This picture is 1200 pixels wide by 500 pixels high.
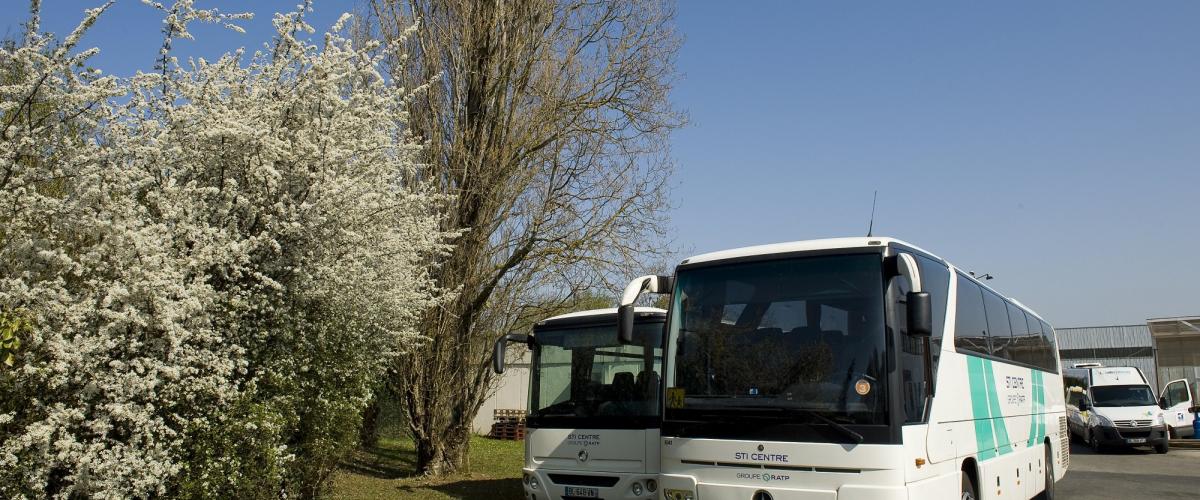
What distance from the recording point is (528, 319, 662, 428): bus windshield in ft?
34.2

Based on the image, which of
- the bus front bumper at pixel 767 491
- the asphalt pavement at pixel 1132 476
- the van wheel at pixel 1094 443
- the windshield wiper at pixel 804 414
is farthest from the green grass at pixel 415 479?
the van wheel at pixel 1094 443

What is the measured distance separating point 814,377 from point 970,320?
347 centimetres

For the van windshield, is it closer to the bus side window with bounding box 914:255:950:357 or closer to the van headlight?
the van headlight

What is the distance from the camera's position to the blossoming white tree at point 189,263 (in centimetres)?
735

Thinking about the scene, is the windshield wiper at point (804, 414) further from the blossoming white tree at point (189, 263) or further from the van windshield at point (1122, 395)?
the van windshield at point (1122, 395)

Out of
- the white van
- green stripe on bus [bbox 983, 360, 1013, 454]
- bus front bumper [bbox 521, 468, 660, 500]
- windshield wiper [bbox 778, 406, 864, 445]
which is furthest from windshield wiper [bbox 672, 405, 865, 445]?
the white van

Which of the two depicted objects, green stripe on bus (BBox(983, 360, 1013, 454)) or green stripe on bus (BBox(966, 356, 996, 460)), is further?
green stripe on bus (BBox(983, 360, 1013, 454))

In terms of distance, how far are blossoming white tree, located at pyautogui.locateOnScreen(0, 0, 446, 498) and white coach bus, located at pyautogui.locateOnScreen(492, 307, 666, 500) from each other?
7.46ft

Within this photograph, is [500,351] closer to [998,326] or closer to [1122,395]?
[998,326]

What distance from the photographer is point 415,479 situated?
1611 cm

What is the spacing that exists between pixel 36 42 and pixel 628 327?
18.8ft

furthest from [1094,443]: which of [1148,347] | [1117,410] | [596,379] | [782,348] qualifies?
[782,348]

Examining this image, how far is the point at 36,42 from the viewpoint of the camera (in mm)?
7625

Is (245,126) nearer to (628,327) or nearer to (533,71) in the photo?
(628,327)
